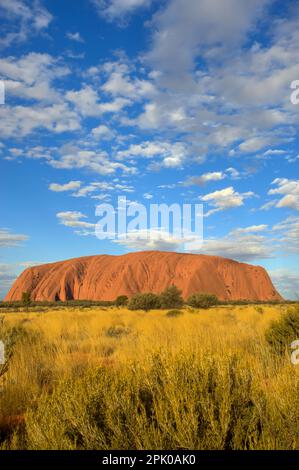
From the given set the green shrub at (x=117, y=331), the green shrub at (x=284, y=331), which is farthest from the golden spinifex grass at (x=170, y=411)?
the green shrub at (x=117, y=331)

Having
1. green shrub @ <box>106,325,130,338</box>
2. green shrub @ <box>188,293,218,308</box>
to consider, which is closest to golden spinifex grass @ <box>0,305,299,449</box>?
green shrub @ <box>106,325,130,338</box>

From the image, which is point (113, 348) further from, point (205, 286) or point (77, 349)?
point (205, 286)

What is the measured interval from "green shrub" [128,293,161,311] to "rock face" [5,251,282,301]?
4791 centimetres

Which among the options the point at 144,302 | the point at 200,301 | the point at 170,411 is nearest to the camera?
the point at 170,411

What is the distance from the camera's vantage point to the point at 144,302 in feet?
107

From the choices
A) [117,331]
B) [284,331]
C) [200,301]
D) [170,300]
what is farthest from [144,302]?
[284,331]

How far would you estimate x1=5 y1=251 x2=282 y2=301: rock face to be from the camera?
277ft

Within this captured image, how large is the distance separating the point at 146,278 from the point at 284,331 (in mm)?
79554

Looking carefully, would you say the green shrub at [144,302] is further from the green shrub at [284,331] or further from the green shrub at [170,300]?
the green shrub at [284,331]

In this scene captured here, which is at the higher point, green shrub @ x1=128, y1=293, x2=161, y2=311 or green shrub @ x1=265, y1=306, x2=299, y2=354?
green shrub @ x1=265, y1=306, x2=299, y2=354

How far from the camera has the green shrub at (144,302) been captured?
32609 millimetres

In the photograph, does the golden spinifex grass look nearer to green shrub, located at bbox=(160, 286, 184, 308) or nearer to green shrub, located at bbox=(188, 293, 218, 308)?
green shrub, located at bbox=(160, 286, 184, 308)

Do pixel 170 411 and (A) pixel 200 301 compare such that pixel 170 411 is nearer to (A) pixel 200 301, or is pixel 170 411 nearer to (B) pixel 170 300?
(B) pixel 170 300
